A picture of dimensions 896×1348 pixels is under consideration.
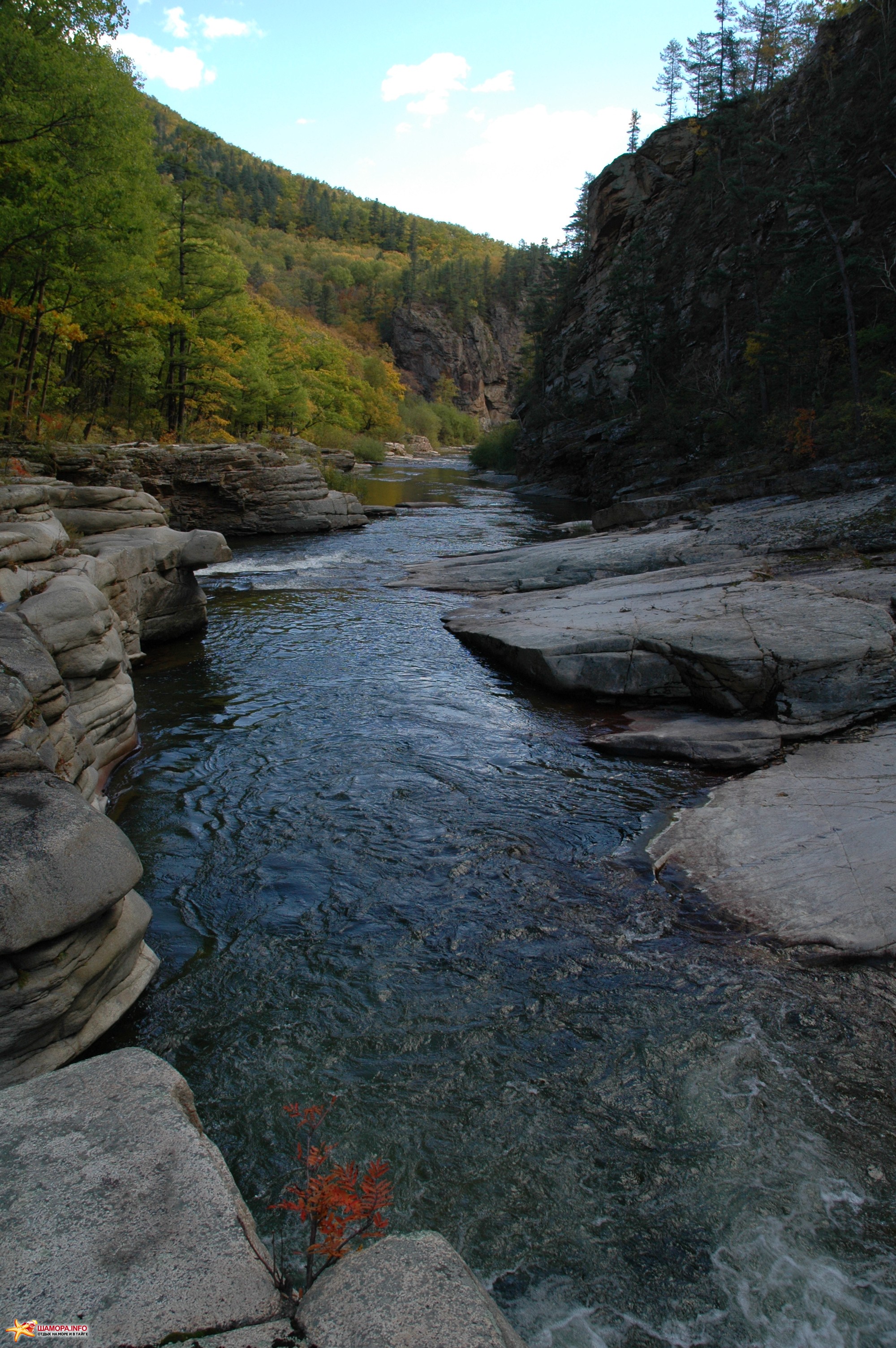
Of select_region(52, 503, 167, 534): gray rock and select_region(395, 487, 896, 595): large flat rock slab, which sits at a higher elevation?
select_region(52, 503, 167, 534): gray rock

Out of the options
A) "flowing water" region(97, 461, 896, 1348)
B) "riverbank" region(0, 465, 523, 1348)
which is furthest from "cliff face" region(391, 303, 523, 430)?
"riverbank" region(0, 465, 523, 1348)

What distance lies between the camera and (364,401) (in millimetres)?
88812

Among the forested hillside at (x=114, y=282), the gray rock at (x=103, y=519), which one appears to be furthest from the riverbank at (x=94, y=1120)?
the forested hillside at (x=114, y=282)

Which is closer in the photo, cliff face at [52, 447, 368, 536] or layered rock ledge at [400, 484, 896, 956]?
layered rock ledge at [400, 484, 896, 956]

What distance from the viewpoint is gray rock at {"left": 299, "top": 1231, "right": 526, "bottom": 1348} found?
2365 millimetres

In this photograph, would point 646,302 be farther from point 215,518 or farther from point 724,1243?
point 724,1243

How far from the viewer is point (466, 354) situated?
A: 151 metres

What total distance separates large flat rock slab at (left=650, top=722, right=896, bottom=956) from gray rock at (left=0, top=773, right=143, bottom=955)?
15.6 feet

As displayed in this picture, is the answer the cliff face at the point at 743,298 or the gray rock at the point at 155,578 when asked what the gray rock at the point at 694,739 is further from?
the cliff face at the point at 743,298

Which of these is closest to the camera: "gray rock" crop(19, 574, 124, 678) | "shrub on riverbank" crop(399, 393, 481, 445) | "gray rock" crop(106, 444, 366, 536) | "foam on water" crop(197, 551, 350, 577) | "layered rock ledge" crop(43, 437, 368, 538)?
"gray rock" crop(19, 574, 124, 678)

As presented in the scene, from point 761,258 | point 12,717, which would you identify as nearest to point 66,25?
point 12,717

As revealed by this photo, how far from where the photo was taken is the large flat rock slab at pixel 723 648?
941 centimetres

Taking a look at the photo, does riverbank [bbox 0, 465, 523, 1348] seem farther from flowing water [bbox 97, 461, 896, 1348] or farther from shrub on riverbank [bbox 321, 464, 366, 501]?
shrub on riverbank [bbox 321, 464, 366, 501]

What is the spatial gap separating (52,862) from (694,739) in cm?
744
